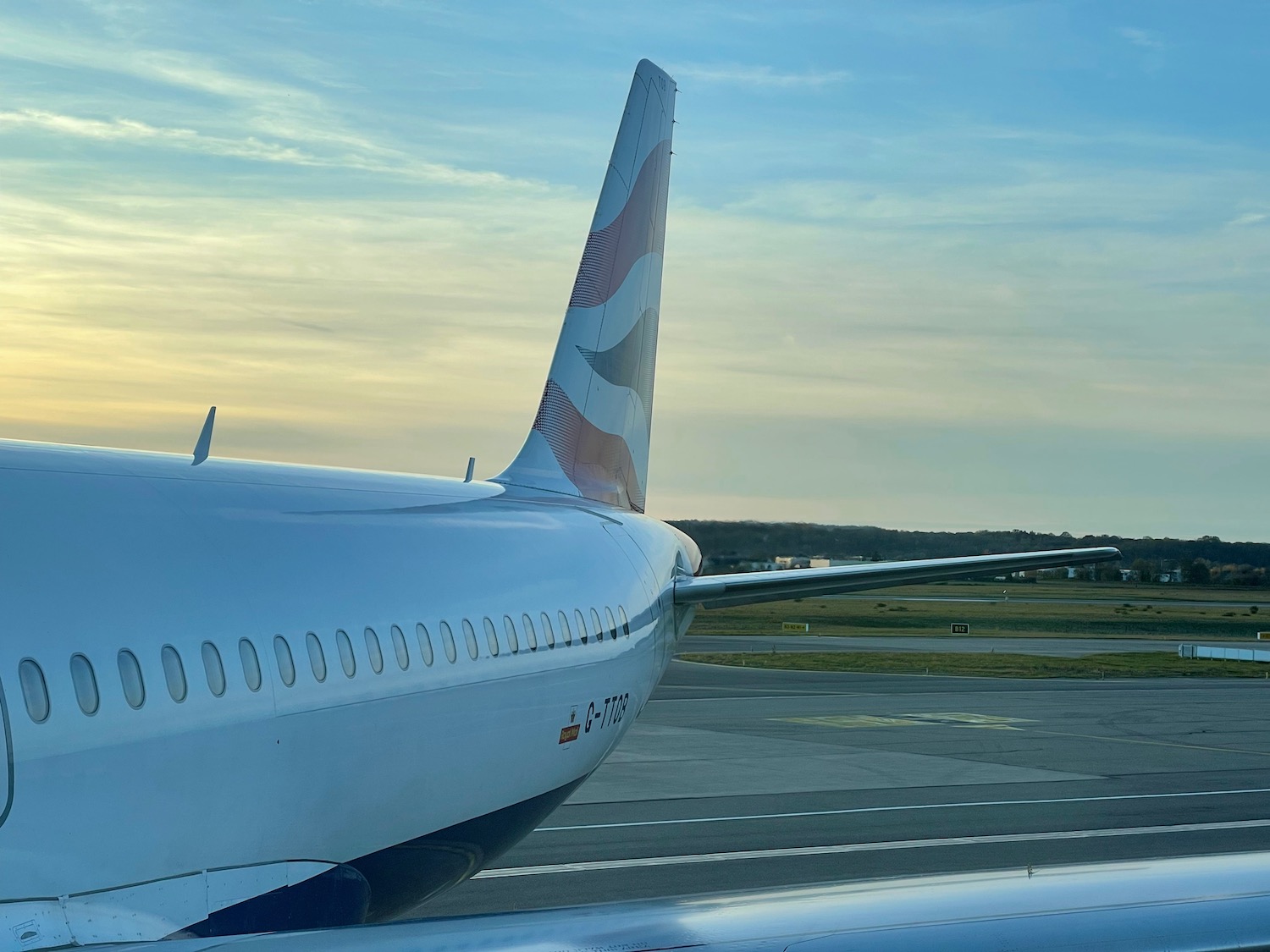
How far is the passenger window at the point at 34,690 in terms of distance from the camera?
5379 mm

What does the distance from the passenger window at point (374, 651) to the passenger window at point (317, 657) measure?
1.71 ft

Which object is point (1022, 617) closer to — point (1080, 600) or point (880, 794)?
point (1080, 600)

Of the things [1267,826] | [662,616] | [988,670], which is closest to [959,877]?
[662,616]

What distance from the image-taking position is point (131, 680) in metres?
5.88

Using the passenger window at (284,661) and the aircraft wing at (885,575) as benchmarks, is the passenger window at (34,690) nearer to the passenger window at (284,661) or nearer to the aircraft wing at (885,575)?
the passenger window at (284,661)

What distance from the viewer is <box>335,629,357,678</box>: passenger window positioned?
7.60 meters

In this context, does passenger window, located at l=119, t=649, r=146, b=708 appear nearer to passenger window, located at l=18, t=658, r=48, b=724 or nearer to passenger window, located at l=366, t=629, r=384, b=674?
passenger window, located at l=18, t=658, r=48, b=724

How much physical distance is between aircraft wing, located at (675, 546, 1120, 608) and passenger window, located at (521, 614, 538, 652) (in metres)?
4.15

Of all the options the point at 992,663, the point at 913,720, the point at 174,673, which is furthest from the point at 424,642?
the point at 992,663

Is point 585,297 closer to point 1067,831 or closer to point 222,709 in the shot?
point 1067,831

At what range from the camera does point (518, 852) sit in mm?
16109

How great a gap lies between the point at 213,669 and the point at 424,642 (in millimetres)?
2362

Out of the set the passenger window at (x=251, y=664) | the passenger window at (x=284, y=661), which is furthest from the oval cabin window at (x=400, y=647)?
the passenger window at (x=251, y=664)

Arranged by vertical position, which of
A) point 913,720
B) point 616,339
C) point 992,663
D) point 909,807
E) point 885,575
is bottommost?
point 992,663
